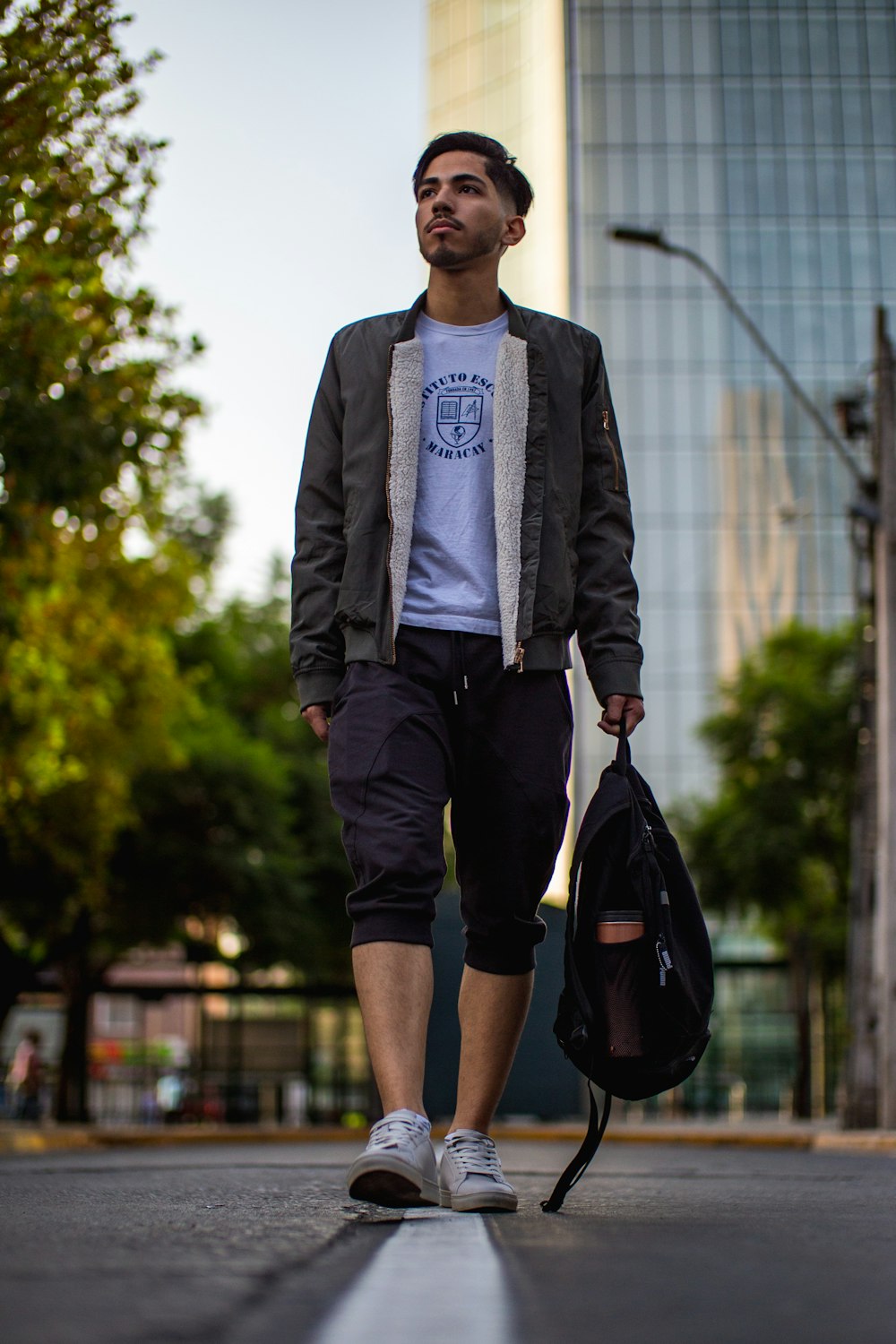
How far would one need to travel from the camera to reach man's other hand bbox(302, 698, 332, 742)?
385 centimetres

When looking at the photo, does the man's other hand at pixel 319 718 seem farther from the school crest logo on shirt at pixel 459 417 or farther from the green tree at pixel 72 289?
the green tree at pixel 72 289

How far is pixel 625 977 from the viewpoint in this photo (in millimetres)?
3371

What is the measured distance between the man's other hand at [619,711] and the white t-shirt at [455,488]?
0.32 m

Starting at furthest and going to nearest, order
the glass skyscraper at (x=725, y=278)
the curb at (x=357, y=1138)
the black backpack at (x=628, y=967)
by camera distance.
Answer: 1. the glass skyscraper at (x=725, y=278)
2. the curb at (x=357, y=1138)
3. the black backpack at (x=628, y=967)

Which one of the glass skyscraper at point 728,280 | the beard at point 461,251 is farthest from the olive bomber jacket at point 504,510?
the glass skyscraper at point 728,280

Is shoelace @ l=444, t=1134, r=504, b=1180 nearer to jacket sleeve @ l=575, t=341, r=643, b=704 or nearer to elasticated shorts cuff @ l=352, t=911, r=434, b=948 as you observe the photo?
elasticated shorts cuff @ l=352, t=911, r=434, b=948

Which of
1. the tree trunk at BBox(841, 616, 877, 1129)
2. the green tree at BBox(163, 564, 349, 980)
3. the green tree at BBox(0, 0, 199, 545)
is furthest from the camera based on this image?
the green tree at BBox(163, 564, 349, 980)

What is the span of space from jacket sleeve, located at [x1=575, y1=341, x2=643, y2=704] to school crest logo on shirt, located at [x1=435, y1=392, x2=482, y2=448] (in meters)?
0.29

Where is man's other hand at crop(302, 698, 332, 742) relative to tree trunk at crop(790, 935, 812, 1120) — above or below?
above

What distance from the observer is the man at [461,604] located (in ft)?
11.7

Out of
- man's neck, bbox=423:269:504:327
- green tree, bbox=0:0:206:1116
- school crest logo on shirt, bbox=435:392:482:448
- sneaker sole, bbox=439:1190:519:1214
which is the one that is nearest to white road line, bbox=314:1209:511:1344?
sneaker sole, bbox=439:1190:519:1214

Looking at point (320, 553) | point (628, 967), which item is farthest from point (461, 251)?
point (628, 967)

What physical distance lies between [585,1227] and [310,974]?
93.3 feet

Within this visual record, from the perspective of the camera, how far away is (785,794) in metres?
27.8
